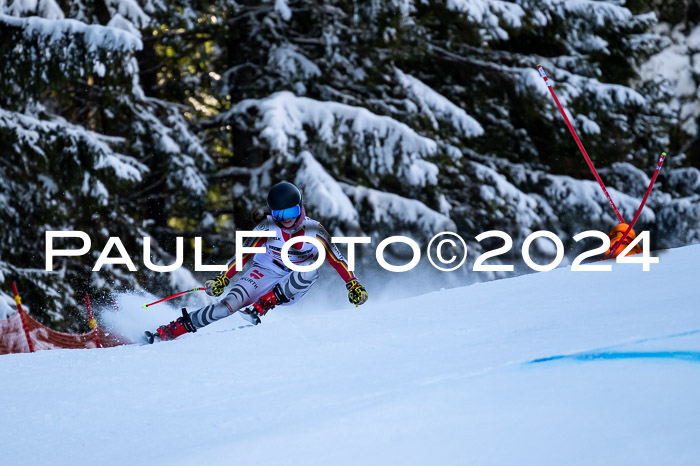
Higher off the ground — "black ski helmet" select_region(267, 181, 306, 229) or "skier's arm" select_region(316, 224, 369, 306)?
"black ski helmet" select_region(267, 181, 306, 229)

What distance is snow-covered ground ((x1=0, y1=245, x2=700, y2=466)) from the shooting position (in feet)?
7.69

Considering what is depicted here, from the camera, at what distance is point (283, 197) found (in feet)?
15.2

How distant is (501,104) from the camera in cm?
1370

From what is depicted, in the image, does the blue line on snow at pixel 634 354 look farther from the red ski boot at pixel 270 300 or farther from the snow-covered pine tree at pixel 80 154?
the snow-covered pine tree at pixel 80 154

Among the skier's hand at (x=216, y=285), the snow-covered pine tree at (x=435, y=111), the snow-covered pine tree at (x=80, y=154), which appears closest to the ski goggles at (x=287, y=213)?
the skier's hand at (x=216, y=285)

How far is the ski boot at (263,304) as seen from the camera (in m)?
5.15

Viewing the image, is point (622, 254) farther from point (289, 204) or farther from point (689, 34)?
point (689, 34)

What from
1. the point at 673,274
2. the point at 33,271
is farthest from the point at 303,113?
the point at 673,274

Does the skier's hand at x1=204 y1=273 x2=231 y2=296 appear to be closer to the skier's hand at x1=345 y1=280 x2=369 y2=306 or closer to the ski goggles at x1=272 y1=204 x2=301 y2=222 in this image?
the ski goggles at x1=272 y1=204 x2=301 y2=222

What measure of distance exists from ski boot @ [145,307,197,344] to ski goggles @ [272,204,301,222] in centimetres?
85

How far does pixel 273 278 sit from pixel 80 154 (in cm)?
437

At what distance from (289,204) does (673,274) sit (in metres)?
2.34

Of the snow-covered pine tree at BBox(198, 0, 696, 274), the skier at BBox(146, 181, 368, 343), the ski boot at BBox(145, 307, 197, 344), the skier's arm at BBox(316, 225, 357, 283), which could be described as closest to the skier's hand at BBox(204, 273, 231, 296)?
the skier at BBox(146, 181, 368, 343)

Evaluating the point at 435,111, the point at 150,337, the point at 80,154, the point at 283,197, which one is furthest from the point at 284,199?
the point at 435,111
